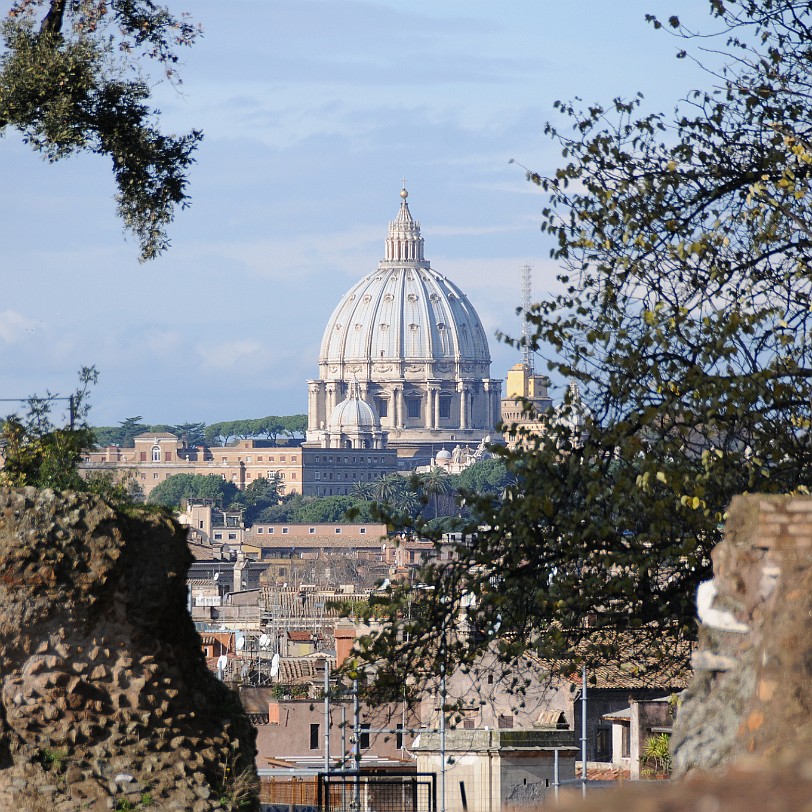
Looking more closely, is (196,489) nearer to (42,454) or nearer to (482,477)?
(482,477)

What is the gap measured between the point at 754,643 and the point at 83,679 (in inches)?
133

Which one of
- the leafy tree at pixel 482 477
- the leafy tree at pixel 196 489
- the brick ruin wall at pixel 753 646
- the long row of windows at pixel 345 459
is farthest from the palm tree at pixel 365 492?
the brick ruin wall at pixel 753 646

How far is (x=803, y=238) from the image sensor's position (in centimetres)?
862

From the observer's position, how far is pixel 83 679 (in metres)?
6.67

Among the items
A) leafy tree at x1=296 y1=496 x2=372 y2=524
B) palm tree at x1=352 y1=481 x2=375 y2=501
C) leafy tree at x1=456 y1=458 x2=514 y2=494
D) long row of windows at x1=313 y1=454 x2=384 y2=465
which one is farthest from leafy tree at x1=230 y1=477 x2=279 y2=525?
leafy tree at x1=456 y1=458 x2=514 y2=494

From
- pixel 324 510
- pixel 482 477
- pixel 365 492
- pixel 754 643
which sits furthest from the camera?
pixel 482 477

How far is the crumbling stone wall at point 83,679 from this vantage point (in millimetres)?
6641

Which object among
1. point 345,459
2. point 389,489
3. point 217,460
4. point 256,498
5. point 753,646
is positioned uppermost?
point 345,459

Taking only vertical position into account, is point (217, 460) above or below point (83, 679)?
above

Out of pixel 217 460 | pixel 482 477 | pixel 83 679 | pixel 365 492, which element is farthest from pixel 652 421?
pixel 217 460

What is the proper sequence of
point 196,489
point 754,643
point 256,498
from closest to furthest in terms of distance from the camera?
1. point 754,643
2. point 196,489
3. point 256,498

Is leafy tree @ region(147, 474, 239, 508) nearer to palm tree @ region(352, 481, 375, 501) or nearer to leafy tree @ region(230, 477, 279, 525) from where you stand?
leafy tree @ region(230, 477, 279, 525)

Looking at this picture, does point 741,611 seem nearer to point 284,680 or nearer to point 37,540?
point 37,540

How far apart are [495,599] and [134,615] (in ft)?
7.48
